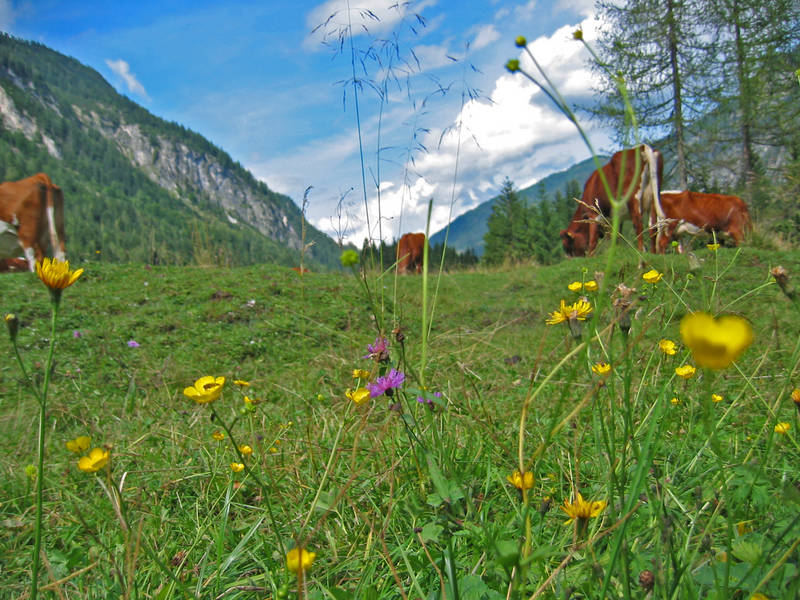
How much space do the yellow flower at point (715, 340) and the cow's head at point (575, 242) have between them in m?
10.0

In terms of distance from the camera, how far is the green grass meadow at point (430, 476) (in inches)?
26.8

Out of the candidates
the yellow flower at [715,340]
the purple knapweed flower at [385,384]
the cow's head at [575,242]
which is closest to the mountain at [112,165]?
the cow's head at [575,242]

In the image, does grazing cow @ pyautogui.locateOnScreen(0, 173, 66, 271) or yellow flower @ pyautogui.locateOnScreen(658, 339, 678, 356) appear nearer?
yellow flower @ pyautogui.locateOnScreen(658, 339, 678, 356)

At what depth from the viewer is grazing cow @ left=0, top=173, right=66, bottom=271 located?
6.56 meters

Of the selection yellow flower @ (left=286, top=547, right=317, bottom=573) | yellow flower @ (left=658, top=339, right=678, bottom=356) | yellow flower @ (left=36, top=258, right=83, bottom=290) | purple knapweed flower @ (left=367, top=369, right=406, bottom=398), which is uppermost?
yellow flower @ (left=36, top=258, right=83, bottom=290)

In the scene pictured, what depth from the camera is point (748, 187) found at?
1288 centimetres

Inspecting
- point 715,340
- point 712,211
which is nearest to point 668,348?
point 715,340

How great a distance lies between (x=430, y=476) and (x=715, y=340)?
0.64 meters

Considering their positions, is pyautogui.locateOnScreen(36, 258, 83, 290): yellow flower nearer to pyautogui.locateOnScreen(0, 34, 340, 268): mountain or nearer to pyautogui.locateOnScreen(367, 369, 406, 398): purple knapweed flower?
pyautogui.locateOnScreen(367, 369, 406, 398): purple knapweed flower

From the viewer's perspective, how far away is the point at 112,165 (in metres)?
95.6

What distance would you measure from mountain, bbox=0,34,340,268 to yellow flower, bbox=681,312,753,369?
37069 mm

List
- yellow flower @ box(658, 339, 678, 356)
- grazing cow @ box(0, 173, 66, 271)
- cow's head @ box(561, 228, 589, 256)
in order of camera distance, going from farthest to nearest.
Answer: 1. cow's head @ box(561, 228, 589, 256)
2. grazing cow @ box(0, 173, 66, 271)
3. yellow flower @ box(658, 339, 678, 356)

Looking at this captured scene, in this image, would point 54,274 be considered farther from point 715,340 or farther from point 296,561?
point 715,340

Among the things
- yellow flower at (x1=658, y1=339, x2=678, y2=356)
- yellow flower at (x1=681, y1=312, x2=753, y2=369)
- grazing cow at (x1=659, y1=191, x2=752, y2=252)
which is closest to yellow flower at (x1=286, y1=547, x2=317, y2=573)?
yellow flower at (x1=681, y1=312, x2=753, y2=369)
